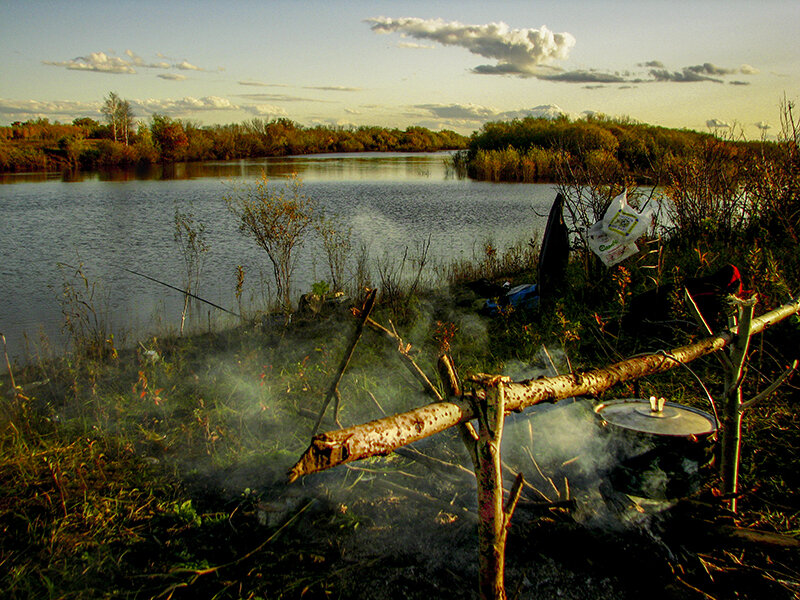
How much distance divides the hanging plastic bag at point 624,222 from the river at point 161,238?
274cm

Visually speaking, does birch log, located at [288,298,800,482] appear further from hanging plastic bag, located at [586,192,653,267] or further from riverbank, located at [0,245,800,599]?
hanging plastic bag, located at [586,192,653,267]

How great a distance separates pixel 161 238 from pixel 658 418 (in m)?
13.6

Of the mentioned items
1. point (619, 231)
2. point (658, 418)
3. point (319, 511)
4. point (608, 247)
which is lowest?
point (319, 511)

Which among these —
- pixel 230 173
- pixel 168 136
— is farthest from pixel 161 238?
pixel 168 136

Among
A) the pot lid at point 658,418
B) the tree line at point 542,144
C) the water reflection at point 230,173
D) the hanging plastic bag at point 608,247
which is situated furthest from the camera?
the water reflection at point 230,173

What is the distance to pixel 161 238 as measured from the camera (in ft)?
44.4

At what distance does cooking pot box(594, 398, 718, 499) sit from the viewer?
2.30 m

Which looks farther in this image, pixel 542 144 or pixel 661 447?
pixel 542 144

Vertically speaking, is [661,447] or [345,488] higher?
[661,447]

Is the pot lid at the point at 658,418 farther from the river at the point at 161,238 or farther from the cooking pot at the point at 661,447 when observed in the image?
the river at the point at 161,238

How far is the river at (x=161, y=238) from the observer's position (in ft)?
27.5

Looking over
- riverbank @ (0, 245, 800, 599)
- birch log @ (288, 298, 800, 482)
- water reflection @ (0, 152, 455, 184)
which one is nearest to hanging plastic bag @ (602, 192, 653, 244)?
riverbank @ (0, 245, 800, 599)

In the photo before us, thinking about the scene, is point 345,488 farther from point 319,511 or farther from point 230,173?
point 230,173

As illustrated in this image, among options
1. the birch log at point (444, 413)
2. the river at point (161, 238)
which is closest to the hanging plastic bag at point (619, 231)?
the river at point (161, 238)
